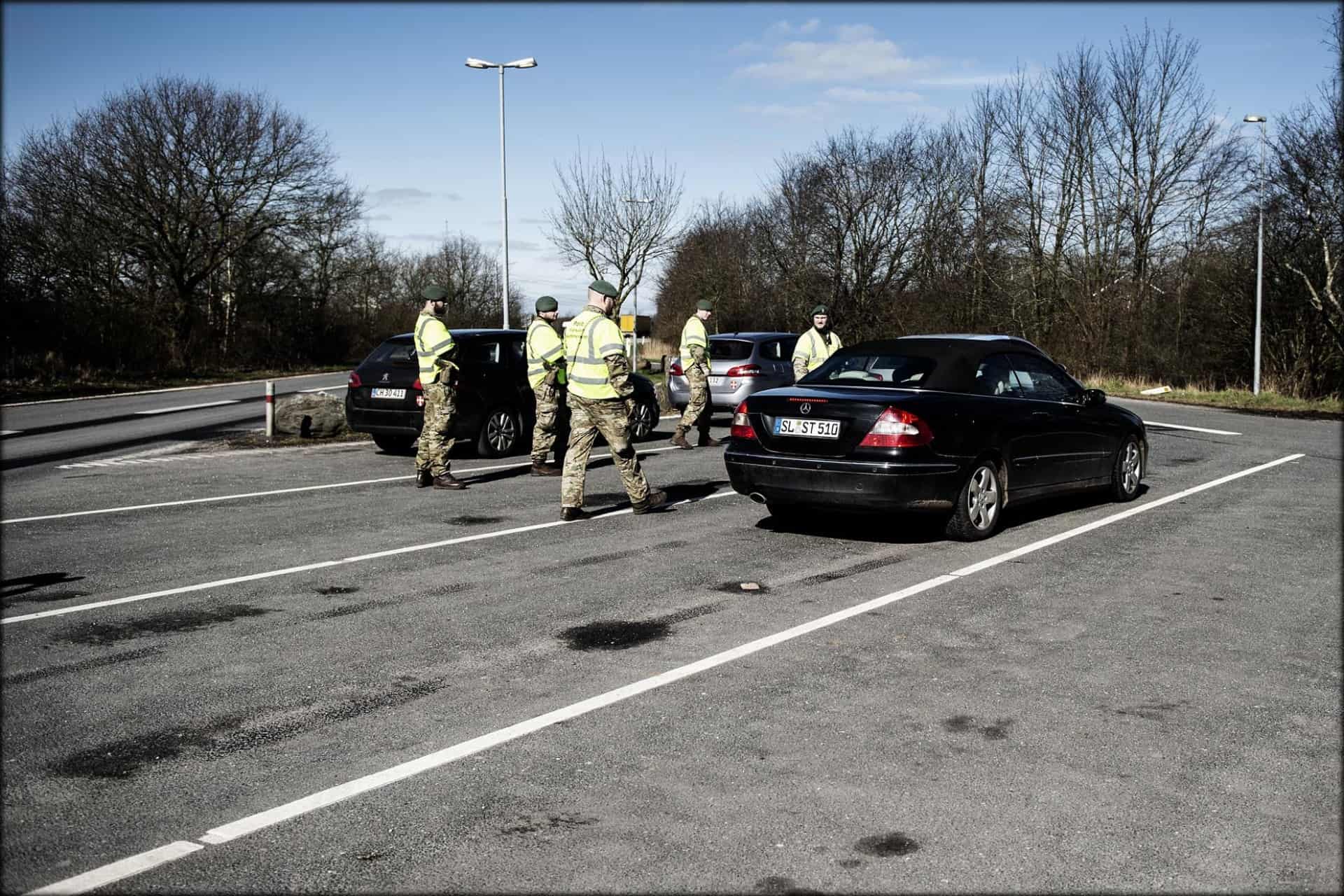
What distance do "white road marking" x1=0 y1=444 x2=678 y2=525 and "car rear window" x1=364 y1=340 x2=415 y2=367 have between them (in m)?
1.79

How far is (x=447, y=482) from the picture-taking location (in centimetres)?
1173

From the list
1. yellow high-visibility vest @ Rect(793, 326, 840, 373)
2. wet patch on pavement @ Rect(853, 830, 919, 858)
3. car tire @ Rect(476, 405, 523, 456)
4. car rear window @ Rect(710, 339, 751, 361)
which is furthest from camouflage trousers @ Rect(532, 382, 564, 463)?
wet patch on pavement @ Rect(853, 830, 919, 858)

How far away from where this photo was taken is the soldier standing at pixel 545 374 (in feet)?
42.0

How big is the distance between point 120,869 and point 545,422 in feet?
31.8

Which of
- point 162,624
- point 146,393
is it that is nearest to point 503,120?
point 146,393

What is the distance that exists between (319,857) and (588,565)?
4411 millimetres

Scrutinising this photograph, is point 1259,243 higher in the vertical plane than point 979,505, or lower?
higher

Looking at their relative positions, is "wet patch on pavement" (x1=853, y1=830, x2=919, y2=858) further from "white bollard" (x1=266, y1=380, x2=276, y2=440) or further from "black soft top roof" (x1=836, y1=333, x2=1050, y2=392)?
"white bollard" (x1=266, y1=380, x2=276, y2=440)

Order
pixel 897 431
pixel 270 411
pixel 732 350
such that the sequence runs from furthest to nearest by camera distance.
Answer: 1. pixel 732 350
2. pixel 270 411
3. pixel 897 431

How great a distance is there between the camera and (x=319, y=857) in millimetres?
3465

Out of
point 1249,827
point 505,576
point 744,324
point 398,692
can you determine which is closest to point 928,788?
point 1249,827

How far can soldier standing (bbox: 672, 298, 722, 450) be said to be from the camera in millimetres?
15031

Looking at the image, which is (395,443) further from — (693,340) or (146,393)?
(146,393)

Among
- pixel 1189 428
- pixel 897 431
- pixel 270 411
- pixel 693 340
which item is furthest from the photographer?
pixel 1189 428
